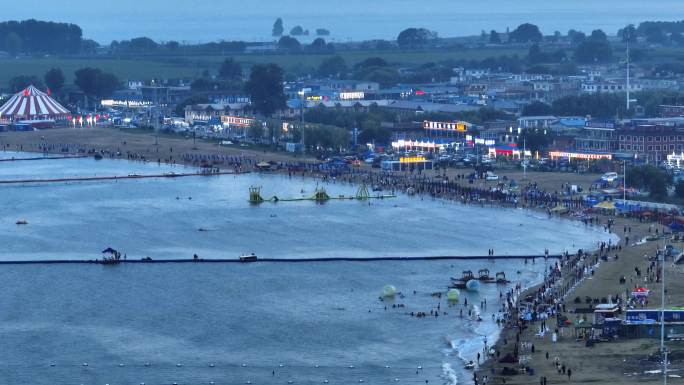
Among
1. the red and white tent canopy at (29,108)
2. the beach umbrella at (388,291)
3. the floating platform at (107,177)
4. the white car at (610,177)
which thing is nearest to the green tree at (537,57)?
the red and white tent canopy at (29,108)

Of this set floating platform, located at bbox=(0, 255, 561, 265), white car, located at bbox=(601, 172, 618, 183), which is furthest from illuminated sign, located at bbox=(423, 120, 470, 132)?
floating platform, located at bbox=(0, 255, 561, 265)

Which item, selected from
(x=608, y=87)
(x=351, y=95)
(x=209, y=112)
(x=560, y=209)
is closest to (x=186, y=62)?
(x=351, y=95)

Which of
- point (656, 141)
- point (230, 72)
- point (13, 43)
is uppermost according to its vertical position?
point (13, 43)

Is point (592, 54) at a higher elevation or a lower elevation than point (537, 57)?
higher

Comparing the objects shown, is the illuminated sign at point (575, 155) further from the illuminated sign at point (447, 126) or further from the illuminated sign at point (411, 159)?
the illuminated sign at point (447, 126)

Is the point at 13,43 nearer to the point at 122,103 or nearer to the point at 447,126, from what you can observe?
the point at 122,103

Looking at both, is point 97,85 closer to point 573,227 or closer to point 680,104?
point 680,104
